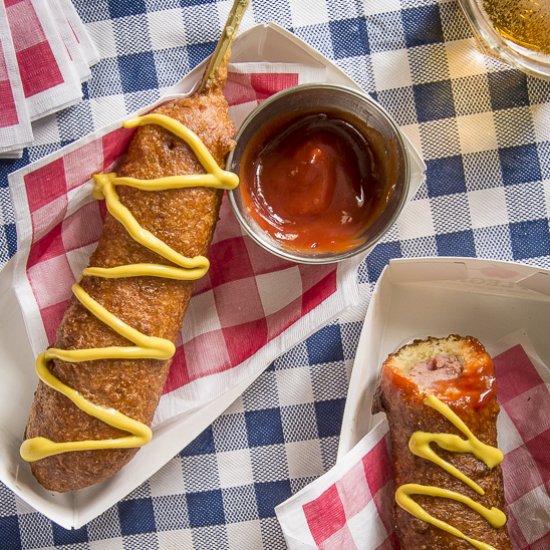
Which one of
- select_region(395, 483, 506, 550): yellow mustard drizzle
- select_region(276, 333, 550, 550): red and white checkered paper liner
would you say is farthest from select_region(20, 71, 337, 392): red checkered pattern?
select_region(395, 483, 506, 550): yellow mustard drizzle

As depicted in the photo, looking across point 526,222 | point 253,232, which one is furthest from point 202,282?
point 526,222

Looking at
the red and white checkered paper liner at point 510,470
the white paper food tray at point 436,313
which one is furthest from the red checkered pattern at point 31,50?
the red and white checkered paper liner at point 510,470

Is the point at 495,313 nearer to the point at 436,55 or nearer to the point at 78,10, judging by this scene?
the point at 436,55

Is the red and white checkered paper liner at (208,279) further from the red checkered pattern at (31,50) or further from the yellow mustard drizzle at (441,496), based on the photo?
the yellow mustard drizzle at (441,496)

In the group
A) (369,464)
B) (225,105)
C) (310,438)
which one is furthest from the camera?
(310,438)

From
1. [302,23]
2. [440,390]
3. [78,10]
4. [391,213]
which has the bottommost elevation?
[440,390]

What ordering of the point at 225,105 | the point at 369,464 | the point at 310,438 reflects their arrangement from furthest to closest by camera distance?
the point at 310,438
the point at 369,464
the point at 225,105

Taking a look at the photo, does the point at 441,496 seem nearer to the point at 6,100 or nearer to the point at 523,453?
the point at 523,453
